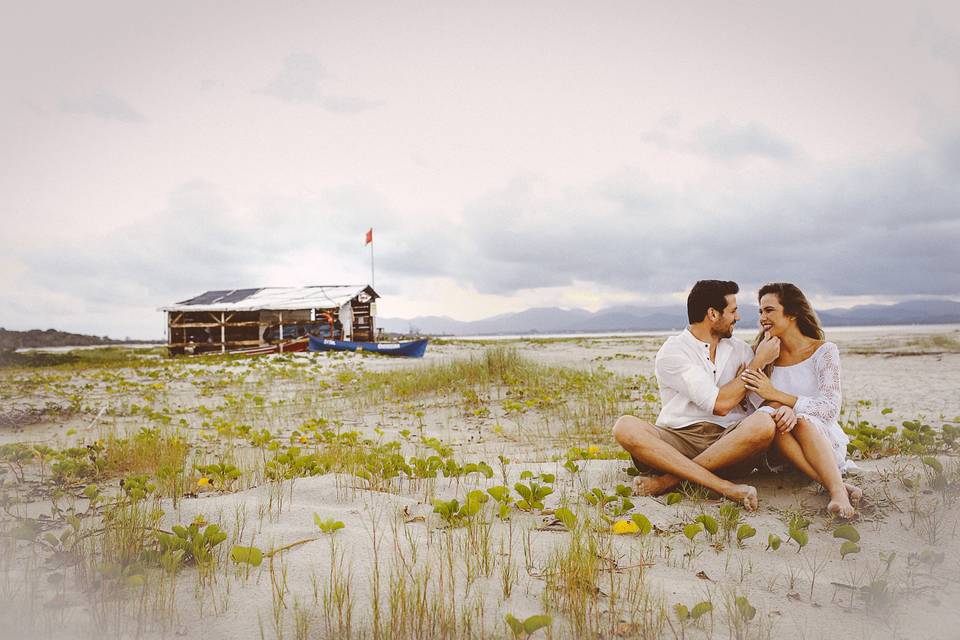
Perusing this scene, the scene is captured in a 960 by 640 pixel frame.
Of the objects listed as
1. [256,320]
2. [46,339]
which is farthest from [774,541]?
[46,339]

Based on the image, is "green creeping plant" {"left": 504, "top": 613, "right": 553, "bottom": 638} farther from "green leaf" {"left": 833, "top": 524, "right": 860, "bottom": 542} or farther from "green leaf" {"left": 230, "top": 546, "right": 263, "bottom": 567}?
"green leaf" {"left": 833, "top": 524, "right": 860, "bottom": 542}

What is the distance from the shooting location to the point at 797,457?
3840mm

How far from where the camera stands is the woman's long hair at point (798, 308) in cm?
405

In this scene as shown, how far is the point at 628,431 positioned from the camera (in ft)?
13.8

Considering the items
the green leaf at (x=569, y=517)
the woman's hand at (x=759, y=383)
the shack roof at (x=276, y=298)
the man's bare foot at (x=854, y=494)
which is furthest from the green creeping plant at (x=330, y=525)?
the shack roof at (x=276, y=298)

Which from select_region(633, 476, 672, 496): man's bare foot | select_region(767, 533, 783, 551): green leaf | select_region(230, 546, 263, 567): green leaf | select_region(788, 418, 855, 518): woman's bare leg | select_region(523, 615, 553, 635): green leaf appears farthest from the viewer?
select_region(633, 476, 672, 496): man's bare foot

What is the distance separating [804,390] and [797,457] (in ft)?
1.64

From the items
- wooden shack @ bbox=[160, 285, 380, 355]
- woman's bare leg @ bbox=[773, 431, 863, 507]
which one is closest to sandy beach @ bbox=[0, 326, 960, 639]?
woman's bare leg @ bbox=[773, 431, 863, 507]

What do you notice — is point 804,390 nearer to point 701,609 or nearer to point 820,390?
point 820,390

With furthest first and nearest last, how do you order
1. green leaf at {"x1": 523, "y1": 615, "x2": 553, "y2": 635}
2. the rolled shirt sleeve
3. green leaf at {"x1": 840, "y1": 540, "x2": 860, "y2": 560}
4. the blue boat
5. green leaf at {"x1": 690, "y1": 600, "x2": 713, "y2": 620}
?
the blue boat < the rolled shirt sleeve < green leaf at {"x1": 840, "y1": 540, "x2": 860, "y2": 560} < green leaf at {"x1": 690, "y1": 600, "x2": 713, "y2": 620} < green leaf at {"x1": 523, "y1": 615, "x2": 553, "y2": 635}

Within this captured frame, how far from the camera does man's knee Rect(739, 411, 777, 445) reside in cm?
375

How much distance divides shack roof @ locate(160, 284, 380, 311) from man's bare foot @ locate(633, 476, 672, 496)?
82.5 ft

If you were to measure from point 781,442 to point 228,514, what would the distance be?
12.6 ft

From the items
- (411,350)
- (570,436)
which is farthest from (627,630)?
(411,350)
